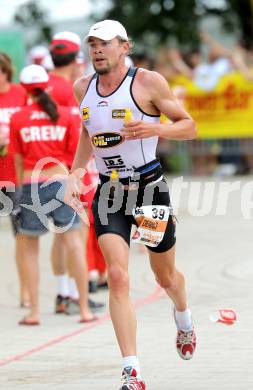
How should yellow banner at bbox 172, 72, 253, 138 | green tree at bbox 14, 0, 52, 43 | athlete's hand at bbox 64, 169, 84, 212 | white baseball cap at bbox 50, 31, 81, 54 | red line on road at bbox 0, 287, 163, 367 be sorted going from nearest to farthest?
1. athlete's hand at bbox 64, 169, 84, 212
2. red line on road at bbox 0, 287, 163, 367
3. white baseball cap at bbox 50, 31, 81, 54
4. yellow banner at bbox 172, 72, 253, 138
5. green tree at bbox 14, 0, 52, 43

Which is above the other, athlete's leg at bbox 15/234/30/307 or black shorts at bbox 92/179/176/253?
black shorts at bbox 92/179/176/253

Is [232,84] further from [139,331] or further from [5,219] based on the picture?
[139,331]

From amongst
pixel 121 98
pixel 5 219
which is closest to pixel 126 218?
pixel 121 98

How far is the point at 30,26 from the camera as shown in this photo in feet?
74.2

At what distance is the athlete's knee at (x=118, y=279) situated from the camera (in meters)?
6.28

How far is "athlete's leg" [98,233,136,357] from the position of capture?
6191mm

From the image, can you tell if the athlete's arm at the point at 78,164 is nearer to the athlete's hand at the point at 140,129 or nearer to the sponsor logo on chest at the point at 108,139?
the sponsor logo on chest at the point at 108,139

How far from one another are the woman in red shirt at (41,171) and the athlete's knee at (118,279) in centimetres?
241

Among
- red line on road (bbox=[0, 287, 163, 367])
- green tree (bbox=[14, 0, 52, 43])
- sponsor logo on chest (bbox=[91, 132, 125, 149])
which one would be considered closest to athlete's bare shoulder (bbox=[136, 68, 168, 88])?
sponsor logo on chest (bbox=[91, 132, 125, 149])

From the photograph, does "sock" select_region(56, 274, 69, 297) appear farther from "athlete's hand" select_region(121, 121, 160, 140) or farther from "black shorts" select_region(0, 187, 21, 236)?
"athlete's hand" select_region(121, 121, 160, 140)

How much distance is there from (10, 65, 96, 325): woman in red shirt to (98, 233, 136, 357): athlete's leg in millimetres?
2286

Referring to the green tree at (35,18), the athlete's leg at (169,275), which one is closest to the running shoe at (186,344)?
the athlete's leg at (169,275)

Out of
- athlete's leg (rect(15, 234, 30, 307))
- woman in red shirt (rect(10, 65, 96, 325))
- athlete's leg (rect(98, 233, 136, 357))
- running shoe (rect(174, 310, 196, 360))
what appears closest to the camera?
athlete's leg (rect(98, 233, 136, 357))

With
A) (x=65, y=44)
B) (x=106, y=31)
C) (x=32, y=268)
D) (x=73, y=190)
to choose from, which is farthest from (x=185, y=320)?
(x=65, y=44)
